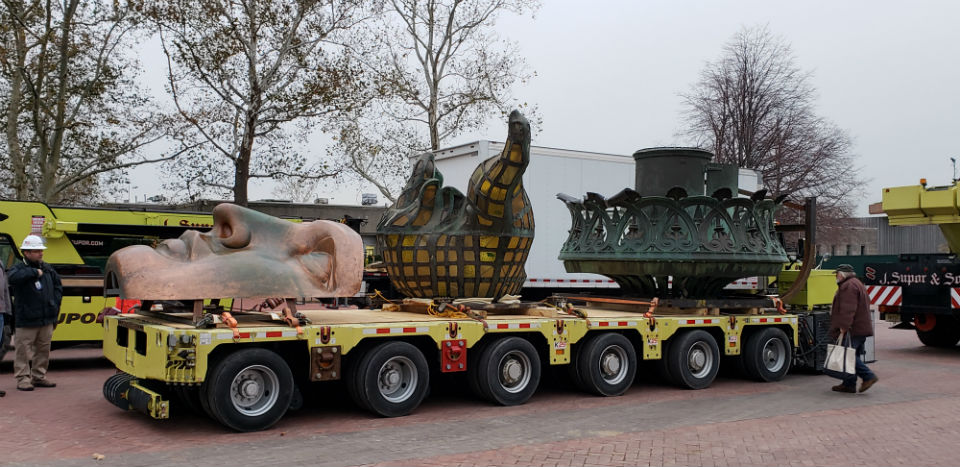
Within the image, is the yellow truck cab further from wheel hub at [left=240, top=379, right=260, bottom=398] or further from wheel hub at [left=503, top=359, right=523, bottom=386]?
wheel hub at [left=503, top=359, right=523, bottom=386]

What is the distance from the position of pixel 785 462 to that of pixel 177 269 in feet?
19.5

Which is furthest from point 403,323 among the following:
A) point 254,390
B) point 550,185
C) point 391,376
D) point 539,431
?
point 550,185

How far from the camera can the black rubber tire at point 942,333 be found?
55.9 ft

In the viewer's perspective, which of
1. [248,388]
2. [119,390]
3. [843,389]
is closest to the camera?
[248,388]

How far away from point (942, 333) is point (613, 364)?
10.2m

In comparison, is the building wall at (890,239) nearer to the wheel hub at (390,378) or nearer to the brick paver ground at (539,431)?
the brick paver ground at (539,431)

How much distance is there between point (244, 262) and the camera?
8.52m

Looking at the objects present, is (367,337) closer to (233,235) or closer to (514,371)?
(233,235)

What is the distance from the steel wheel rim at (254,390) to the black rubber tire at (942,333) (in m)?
14.3

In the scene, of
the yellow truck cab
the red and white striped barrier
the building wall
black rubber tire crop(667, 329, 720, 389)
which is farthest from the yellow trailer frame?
the building wall

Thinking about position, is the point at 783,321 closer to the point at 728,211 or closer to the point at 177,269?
the point at 728,211

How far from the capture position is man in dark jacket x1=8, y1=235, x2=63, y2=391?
10.2 metres

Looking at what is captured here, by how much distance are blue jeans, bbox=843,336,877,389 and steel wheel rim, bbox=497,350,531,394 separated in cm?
442

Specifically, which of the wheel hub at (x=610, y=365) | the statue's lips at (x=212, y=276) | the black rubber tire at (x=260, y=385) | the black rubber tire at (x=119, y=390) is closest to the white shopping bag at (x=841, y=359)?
the wheel hub at (x=610, y=365)
